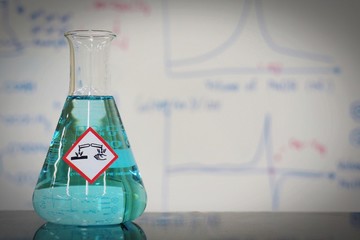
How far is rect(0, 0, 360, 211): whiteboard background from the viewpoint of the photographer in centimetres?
151

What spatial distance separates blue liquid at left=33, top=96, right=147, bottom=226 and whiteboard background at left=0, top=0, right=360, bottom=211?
2.65 feet

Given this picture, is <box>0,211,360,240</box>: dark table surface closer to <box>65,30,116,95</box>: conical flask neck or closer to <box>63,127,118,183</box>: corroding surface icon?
<box>63,127,118,183</box>: corroding surface icon

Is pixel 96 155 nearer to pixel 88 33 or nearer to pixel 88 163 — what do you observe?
pixel 88 163

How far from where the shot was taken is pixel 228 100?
1523mm

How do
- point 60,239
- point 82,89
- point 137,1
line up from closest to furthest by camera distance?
point 60,239
point 82,89
point 137,1

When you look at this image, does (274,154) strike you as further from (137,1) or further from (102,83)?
(102,83)

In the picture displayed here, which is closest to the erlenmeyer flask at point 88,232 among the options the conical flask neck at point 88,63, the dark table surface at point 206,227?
the dark table surface at point 206,227

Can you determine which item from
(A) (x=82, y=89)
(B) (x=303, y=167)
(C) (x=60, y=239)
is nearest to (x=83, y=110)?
(A) (x=82, y=89)

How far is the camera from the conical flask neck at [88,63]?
0.73 meters

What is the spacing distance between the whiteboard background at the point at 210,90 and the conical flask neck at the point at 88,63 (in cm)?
77

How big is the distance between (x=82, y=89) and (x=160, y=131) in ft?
2.65

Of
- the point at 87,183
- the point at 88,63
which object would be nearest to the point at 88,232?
the point at 87,183

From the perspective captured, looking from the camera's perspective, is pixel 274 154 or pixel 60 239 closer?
pixel 60 239

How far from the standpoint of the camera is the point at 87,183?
652 millimetres
